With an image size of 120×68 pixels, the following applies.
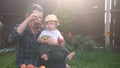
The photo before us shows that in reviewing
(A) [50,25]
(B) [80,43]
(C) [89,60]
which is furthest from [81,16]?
(A) [50,25]

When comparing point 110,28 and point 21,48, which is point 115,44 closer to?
point 110,28

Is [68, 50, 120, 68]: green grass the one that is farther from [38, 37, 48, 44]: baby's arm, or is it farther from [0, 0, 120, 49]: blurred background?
[38, 37, 48, 44]: baby's arm

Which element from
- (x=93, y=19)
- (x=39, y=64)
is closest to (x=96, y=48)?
(x=93, y=19)

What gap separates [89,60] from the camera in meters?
7.36

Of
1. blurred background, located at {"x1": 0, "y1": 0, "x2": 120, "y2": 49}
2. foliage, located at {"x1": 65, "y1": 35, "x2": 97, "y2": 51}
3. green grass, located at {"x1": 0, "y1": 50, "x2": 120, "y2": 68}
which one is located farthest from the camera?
blurred background, located at {"x1": 0, "y1": 0, "x2": 120, "y2": 49}

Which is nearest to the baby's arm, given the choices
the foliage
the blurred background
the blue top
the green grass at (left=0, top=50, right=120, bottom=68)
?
the blue top

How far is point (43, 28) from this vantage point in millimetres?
3264

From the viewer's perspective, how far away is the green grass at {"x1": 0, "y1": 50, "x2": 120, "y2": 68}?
670 cm

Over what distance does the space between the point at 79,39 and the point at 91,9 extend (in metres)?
1.44

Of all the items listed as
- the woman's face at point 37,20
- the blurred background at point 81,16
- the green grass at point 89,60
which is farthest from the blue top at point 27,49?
the blurred background at point 81,16

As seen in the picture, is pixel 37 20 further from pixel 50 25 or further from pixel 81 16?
pixel 81 16

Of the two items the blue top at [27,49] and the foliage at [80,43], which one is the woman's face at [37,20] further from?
the foliage at [80,43]

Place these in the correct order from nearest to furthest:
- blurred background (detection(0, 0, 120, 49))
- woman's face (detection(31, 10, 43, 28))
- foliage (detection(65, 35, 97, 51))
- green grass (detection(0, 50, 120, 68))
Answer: woman's face (detection(31, 10, 43, 28)) < green grass (detection(0, 50, 120, 68)) < foliage (detection(65, 35, 97, 51)) < blurred background (detection(0, 0, 120, 49))

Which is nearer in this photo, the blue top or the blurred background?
the blue top
